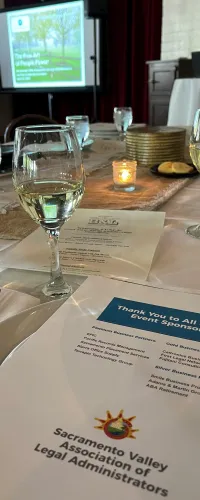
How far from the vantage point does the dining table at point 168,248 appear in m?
0.47

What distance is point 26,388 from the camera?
299 mm

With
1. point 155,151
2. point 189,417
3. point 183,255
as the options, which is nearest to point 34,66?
point 155,151

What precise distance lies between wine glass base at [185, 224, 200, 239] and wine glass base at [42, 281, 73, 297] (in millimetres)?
236

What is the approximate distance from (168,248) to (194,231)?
80mm

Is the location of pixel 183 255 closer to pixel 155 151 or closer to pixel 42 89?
pixel 155 151

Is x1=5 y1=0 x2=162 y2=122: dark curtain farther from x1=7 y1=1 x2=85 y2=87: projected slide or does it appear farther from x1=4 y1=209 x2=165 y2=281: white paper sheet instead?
x1=4 y1=209 x2=165 y2=281: white paper sheet

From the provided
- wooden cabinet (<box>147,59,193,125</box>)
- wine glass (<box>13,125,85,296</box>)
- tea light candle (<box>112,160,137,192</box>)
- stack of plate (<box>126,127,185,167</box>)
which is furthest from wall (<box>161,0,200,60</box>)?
wine glass (<box>13,125,85,296</box>)

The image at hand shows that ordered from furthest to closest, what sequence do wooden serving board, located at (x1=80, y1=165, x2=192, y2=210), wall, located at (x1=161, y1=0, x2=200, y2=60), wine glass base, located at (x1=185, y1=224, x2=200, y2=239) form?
wall, located at (x1=161, y1=0, x2=200, y2=60), wooden serving board, located at (x1=80, y1=165, x2=192, y2=210), wine glass base, located at (x1=185, y1=224, x2=200, y2=239)

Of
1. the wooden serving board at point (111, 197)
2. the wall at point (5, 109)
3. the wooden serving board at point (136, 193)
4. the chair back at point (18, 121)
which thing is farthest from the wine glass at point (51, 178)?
the wall at point (5, 109)

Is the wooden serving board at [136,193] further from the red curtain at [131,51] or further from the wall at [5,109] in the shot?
the wall at [5,109]

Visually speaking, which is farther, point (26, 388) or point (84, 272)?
point (84, 272)

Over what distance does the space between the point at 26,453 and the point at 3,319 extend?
16cm

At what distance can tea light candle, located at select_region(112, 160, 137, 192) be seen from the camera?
2.79ft

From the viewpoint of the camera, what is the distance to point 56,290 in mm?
444
